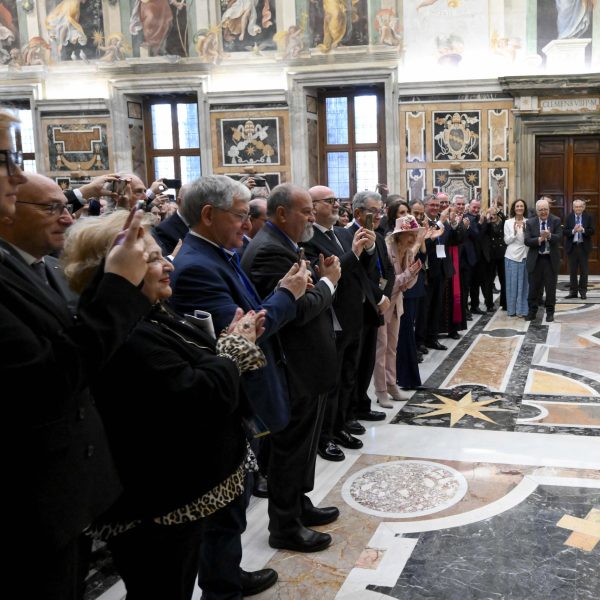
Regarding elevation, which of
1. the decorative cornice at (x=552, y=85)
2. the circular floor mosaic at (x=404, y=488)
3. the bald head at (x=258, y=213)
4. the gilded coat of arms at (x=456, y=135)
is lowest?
the circular floor mosaic at (x=404, y=488)

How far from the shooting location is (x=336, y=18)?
13.0m

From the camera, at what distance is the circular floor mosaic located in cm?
380

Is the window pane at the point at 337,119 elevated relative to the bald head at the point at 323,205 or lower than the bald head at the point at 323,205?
elevated

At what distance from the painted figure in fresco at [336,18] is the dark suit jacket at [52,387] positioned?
1238 centimetres

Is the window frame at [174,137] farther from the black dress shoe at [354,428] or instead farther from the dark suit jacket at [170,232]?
the dark suit jacket at [170,232]

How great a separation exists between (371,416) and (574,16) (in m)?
10.2

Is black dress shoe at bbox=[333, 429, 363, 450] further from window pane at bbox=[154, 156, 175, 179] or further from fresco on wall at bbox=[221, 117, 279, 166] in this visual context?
window pane at bbox=[154, 156, 175, 179]

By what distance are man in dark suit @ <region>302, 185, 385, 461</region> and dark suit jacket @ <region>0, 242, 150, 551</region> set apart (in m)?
2.46

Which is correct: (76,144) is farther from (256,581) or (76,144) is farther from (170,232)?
(256,581)

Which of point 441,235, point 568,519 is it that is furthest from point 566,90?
point 568,519

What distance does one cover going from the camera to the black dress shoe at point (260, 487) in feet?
13.4

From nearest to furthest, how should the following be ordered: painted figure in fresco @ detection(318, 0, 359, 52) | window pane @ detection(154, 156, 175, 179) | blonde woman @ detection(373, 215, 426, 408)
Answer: blonde woman @ detection(373, 215, 426, 408) < painted figure in fresco @ detection(318, 0, 359, 52) < window pane @ detection(154, 156, 175, 179)

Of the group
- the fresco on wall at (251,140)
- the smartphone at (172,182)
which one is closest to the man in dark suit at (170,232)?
the smartphone at (172,182)

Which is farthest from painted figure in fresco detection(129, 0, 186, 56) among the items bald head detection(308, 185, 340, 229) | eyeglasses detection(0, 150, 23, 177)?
eyeglasses detection(0, 150, 23, 177)
